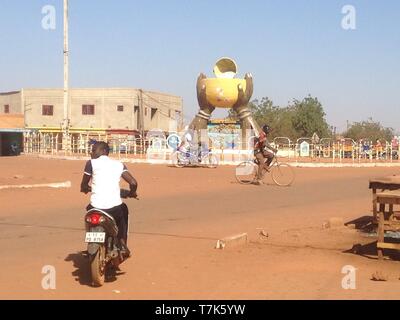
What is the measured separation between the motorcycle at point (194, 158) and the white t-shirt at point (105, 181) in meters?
23.2

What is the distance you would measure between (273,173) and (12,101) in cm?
5699

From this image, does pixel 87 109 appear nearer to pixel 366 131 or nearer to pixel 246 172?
pixel 366 131

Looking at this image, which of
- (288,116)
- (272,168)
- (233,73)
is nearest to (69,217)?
(272,168)

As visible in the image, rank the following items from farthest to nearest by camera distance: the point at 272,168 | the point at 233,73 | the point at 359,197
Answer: the point at 233,73
the point at 272,168
the point at 359,197

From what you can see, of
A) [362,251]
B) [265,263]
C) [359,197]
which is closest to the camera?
[265,263]

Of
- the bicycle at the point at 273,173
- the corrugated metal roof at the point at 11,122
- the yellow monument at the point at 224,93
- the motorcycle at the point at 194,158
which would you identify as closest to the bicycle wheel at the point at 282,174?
the bicycle at the point at 273,173

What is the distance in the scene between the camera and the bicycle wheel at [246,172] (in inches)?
832

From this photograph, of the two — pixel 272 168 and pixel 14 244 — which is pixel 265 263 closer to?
pixel 14 244

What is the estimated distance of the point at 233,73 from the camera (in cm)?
4394

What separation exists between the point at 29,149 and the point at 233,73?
17.6 metres

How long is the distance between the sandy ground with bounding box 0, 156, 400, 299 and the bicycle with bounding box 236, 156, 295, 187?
435 cm

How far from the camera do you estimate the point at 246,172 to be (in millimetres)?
21984

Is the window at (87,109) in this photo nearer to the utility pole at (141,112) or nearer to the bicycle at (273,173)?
the utility pole at (141,112)

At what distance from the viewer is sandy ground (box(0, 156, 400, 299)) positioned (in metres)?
6.27
